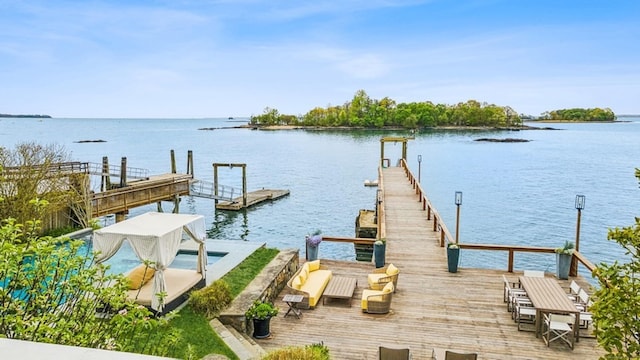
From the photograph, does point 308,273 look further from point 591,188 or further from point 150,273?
point 591,188

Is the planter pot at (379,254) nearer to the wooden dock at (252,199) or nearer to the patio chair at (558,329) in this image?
the patio chair at (558,329)

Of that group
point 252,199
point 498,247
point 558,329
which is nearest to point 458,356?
point 558,329

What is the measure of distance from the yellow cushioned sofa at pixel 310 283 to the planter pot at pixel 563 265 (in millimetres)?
6163

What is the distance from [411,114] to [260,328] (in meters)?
147

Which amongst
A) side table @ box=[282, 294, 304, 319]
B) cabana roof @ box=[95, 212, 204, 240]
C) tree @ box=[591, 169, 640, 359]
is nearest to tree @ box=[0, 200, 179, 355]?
tree @ box=[591, 169, 640, 359]

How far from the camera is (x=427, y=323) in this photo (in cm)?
923

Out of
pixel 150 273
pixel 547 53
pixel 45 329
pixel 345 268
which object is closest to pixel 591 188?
pixel 547 53

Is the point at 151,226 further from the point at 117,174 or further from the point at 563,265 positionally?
the point at 117,174

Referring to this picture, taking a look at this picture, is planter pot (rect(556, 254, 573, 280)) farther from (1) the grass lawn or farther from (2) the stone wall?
(1) the grass lawn

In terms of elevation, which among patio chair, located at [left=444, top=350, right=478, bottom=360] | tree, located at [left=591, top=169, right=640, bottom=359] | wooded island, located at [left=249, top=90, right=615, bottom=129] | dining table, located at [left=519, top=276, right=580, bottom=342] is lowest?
patio chair, located at [left=444, top=350, right=478, bottom=360]

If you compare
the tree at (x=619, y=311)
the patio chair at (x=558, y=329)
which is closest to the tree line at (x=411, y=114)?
the patio chair at (x=558, y=329)

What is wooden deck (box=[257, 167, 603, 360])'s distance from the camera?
8.15 m

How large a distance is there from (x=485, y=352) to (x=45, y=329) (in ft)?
24.2

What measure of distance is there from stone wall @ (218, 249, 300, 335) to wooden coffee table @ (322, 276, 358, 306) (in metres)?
1.35
